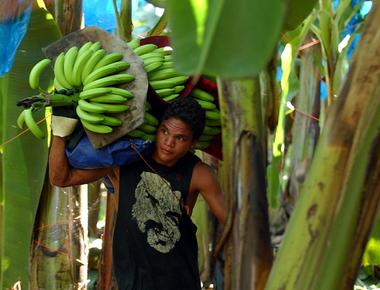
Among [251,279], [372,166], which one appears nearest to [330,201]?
[372,166]

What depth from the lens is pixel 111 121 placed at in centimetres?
168

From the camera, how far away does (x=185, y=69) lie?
0.75 m

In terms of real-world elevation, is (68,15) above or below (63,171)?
above

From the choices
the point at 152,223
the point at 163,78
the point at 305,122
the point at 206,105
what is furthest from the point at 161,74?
the point at 305,122

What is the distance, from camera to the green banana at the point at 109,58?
67.9 inches

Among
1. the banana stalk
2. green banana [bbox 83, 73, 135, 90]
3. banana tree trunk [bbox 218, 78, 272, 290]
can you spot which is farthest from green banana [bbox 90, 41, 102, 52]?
the banana stalk

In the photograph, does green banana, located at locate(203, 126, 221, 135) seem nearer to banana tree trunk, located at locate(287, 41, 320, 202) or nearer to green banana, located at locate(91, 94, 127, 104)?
green banana, located at locate(91, 94, 127, 104)

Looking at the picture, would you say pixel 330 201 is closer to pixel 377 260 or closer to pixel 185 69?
pixel 185 69

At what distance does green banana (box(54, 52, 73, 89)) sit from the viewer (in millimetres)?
1726

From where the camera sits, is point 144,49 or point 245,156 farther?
point 144,49

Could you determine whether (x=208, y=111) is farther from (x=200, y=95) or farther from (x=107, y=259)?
(x=107, y=259)

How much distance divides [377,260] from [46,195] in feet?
3.45

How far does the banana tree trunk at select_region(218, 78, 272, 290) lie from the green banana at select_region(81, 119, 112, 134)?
14.6 inches

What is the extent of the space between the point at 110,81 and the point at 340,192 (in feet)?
2.27
